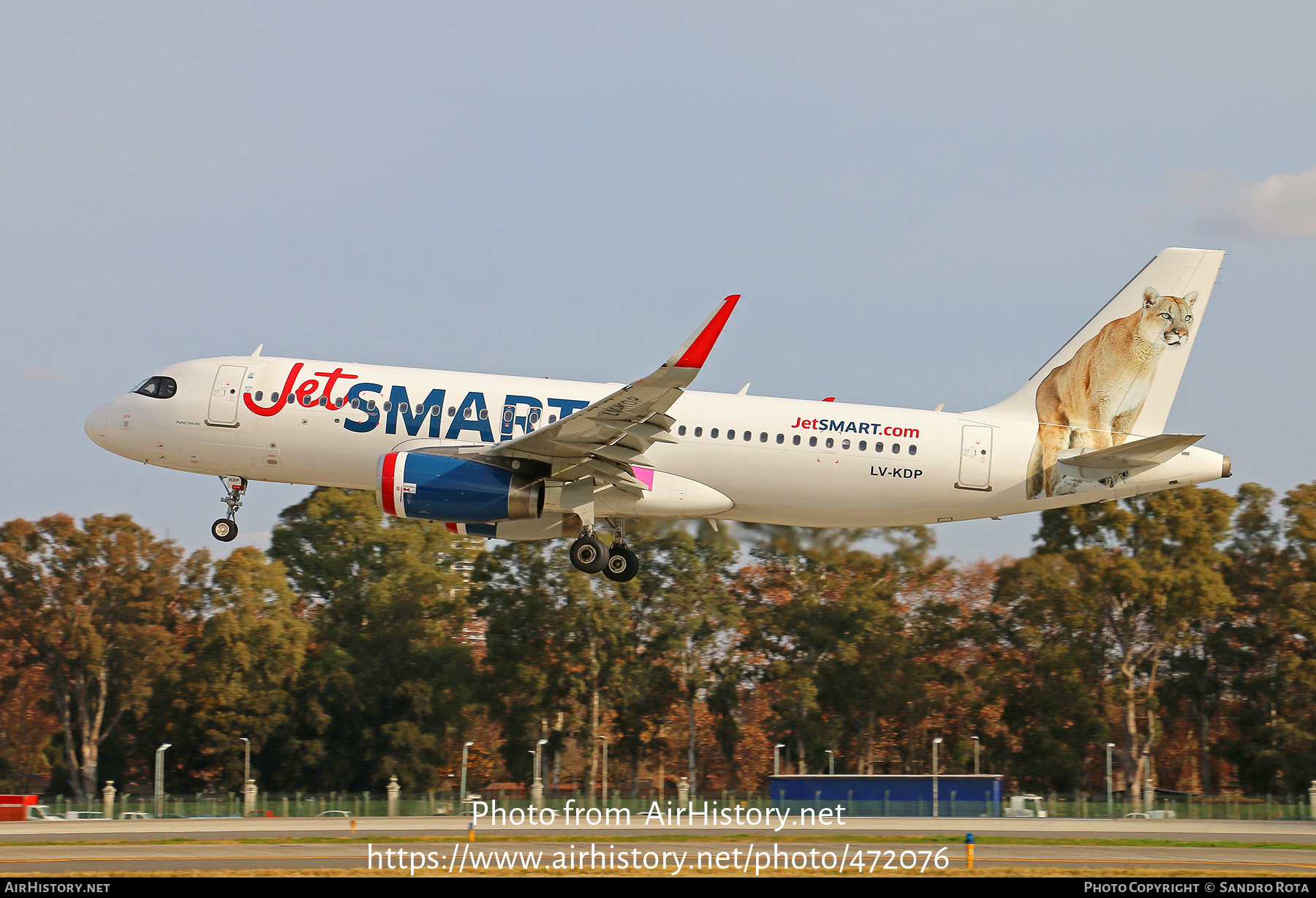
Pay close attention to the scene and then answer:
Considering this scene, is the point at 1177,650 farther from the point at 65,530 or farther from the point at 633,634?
the point at 65,530

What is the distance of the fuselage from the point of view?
34906 millimetres

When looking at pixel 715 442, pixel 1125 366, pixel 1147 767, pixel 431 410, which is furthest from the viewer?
pixel 1147 767

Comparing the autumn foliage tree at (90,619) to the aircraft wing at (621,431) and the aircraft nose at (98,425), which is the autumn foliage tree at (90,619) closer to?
the aircraft nose at (98,425)

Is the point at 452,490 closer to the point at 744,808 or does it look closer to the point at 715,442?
the point at 715,442

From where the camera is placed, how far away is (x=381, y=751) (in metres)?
81.4

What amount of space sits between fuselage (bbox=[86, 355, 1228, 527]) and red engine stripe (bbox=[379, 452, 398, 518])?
144 cm

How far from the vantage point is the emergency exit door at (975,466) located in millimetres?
35219

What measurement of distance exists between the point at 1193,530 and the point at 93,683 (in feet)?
217

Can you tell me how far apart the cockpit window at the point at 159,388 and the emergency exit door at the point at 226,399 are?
4.28 feet

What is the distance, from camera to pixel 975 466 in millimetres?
35250

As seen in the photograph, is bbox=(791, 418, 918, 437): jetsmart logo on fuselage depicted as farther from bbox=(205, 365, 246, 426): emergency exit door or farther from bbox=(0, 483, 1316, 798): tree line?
bbox=(0, 483, 1316, 798): tree line

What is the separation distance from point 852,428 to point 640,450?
5522mm

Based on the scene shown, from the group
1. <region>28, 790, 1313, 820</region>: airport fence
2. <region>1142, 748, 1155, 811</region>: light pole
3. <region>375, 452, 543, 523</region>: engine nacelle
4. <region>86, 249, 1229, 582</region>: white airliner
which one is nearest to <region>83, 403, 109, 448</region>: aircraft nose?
<region>86, 249, 1229, 582</region>: white airliner

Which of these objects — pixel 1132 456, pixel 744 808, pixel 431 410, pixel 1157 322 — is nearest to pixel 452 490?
pixel 431 410
